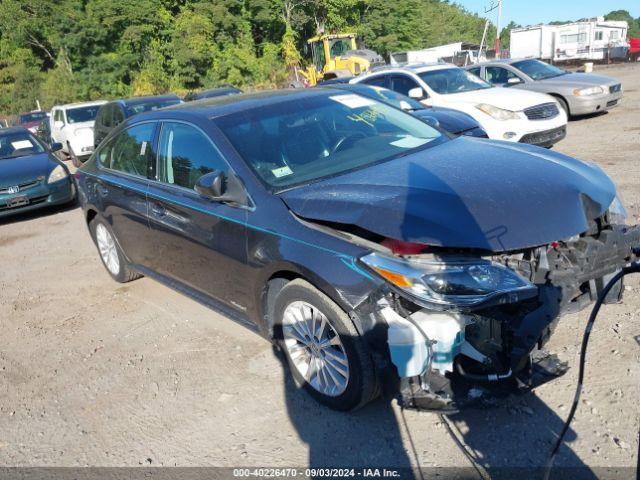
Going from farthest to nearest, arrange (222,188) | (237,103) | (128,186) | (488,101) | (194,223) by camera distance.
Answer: (488,101), (128,186), (237,103), (194,223), (222,188)

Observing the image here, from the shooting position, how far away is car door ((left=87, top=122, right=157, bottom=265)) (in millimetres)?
4480

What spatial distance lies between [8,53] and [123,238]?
5146 cm

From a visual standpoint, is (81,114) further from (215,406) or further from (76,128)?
(215,406)

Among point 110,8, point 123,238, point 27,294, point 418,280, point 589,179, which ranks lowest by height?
point 27,294

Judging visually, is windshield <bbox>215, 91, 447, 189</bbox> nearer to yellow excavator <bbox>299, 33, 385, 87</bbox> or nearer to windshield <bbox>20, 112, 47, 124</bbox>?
yellow excavator <bbox>299, 33, 385, 87</bbox>

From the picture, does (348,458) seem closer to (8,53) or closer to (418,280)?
(418,280)

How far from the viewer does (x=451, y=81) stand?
10.5 metres

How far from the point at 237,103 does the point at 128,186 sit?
1.23 metres

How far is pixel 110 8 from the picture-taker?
44.0 metres

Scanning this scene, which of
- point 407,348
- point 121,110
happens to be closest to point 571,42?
point 121,110

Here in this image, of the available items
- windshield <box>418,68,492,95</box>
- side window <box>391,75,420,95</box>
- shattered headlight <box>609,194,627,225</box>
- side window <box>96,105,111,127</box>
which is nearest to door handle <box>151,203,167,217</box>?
shattered headlight <box>609,194,627,225</box>

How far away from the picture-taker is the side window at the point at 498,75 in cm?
1279

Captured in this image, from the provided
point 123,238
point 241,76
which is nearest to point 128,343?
point 123,238

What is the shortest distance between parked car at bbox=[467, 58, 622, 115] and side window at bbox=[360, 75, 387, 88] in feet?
9.85
